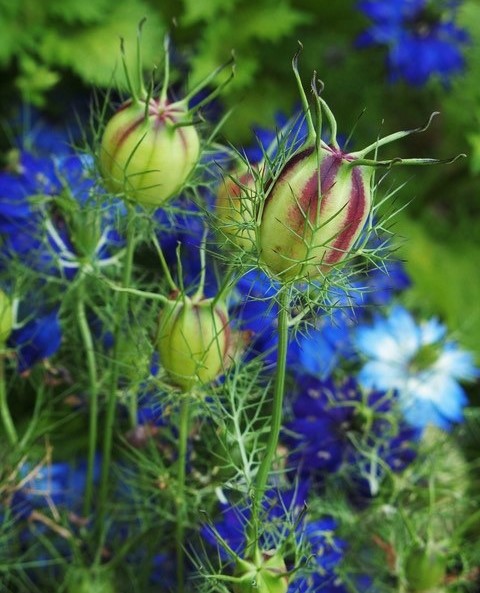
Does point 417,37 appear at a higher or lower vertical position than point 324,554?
higher

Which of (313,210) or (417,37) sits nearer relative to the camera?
(313,210)

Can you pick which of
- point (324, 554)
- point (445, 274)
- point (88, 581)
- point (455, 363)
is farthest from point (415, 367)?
point (445, 274)

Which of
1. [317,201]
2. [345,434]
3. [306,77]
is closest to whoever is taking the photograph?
[317,201]

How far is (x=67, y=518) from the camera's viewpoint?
610 mm

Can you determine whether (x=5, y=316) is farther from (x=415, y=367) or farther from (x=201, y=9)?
(x=201, y=9)

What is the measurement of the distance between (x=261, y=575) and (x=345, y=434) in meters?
0.24

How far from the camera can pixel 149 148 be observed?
1.49ft

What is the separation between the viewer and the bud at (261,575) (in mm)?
420

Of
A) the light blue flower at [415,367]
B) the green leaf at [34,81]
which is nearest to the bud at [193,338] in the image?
the light blue flower at [415,367]

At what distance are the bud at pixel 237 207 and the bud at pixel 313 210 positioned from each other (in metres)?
0.04

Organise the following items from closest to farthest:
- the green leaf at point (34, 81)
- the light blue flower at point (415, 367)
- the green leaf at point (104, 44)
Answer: the light blue flower at point (415, 367), the green leaf at point (34, 81), the green leaf at point (104, 44)

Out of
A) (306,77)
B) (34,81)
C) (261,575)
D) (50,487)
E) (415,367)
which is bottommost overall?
(261,575)

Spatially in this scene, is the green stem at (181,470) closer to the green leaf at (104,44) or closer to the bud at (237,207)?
the bud at (237,207)

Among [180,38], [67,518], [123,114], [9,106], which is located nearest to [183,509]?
[67,518]
